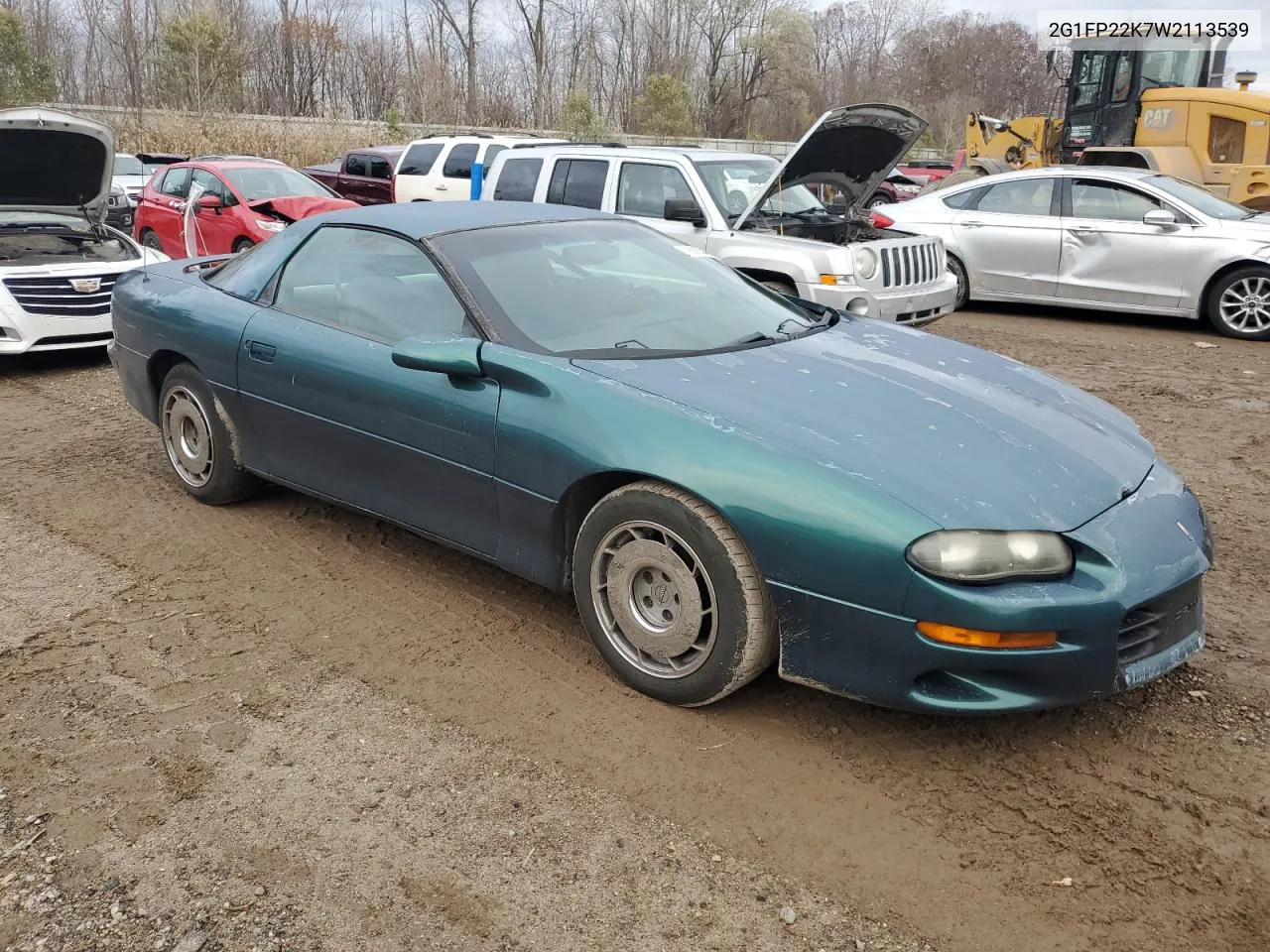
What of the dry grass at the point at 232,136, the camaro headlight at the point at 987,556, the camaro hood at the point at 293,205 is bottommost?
the camaro headlight at the point at 987,556

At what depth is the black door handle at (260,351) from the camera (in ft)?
14.2

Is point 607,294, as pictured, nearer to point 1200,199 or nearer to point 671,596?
point 671,596

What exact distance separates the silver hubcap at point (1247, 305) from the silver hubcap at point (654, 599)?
27.7ft

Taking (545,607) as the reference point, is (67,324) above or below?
above

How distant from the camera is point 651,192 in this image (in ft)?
29.0

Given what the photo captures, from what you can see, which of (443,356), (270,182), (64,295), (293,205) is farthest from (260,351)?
(270,182)

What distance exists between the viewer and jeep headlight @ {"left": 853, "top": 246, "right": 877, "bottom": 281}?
25.5 ft

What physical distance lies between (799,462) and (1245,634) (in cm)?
194

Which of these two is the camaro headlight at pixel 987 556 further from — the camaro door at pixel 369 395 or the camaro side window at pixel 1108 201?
the camaro side window at pixel 1108 201

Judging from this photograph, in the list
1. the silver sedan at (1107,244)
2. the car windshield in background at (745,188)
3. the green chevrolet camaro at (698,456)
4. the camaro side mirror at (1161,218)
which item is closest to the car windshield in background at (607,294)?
the green chevrolet camaro at (698,456)

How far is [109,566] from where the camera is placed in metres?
4.37

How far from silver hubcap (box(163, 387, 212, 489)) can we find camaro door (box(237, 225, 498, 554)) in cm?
46

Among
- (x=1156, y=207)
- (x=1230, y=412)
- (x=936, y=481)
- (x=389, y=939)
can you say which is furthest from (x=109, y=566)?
(x=1156, y=207)

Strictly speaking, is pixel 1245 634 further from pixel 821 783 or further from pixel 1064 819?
pixel 821 783
